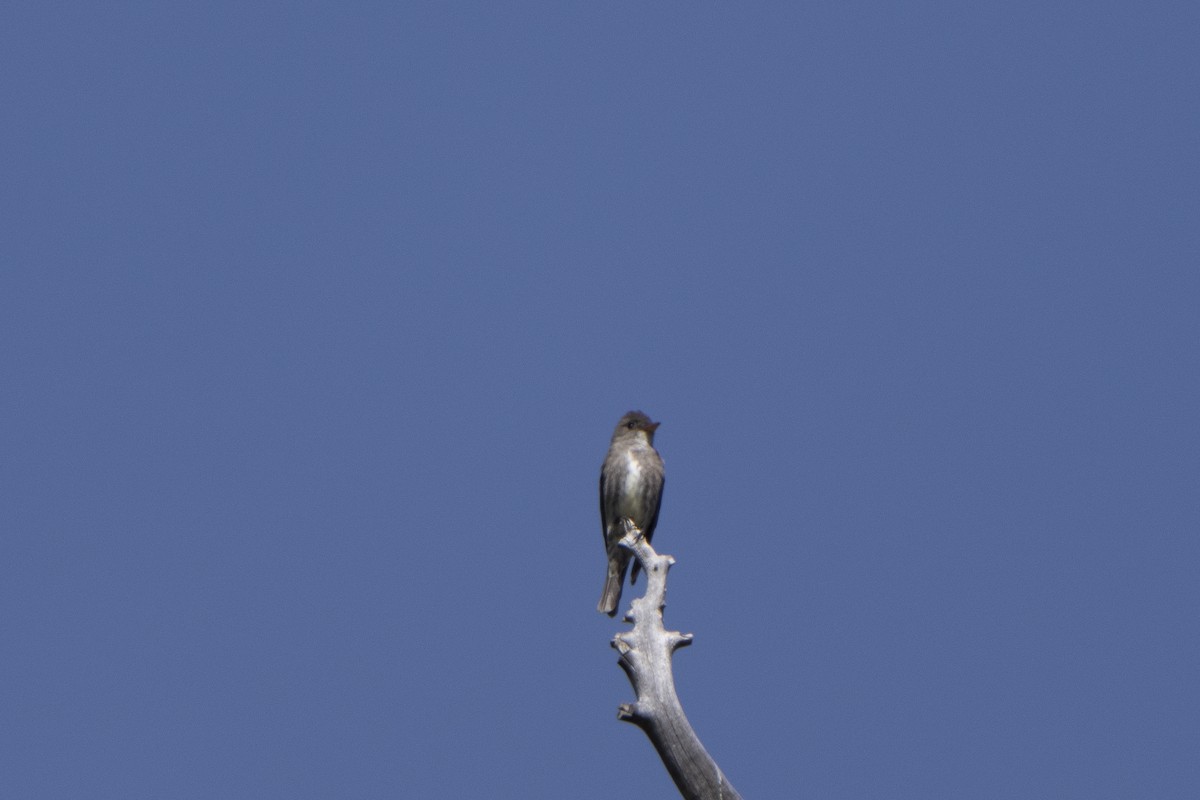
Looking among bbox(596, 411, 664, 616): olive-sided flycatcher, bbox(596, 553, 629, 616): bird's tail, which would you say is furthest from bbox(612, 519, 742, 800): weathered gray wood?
bbox(596, 411, 664, 616): olive-sided flycatcher

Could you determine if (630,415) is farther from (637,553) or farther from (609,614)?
(637,553)

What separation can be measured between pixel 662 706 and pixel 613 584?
197 inches

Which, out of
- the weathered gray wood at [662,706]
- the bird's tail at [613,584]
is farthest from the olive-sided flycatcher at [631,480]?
the weathered gray wood at [662,706]

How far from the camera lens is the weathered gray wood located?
8.24 metres

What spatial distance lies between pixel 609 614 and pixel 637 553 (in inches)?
125

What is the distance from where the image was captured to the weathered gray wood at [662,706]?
8.24 m

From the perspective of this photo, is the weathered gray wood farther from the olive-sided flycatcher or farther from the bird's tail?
the olive-sided flycatcher

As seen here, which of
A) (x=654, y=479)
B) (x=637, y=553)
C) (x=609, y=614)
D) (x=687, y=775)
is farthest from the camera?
(x=654, y=479)

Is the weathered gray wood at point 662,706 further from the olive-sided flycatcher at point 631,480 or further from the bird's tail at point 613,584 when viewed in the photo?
the olive-sided flycatcher at point 631,480

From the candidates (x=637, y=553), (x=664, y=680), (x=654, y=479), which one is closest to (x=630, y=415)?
(x=654, y=479)

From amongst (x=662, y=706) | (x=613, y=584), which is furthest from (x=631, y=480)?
(x=662, y=706)

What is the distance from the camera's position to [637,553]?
10.2 metres

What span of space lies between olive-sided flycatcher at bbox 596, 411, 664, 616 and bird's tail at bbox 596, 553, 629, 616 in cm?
43

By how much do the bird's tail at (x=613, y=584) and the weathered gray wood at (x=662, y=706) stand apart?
406 centimetres
